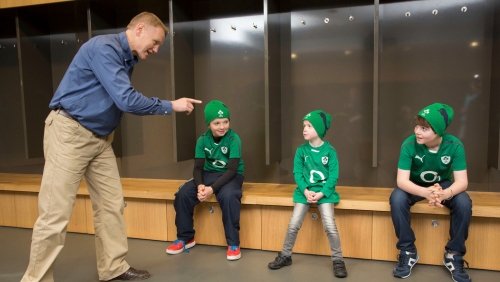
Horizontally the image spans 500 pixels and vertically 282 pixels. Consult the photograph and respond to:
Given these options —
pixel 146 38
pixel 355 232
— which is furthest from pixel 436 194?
pixel 146 38

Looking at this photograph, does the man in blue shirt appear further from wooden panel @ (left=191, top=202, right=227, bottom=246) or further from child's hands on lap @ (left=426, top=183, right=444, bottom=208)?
child's hands on lap @ (left=426, top=183, right=444, bottom=208)

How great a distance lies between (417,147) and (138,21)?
1.65 m

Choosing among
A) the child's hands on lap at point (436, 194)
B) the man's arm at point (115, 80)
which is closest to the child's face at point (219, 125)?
the man's arm at point (115, 80)

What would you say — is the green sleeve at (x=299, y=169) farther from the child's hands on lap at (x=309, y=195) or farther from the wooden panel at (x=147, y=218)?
the wooden panel at (x=147, y=218)

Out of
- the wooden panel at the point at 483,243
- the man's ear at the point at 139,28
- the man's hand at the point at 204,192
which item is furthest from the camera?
the man's hand at the point at 204,192

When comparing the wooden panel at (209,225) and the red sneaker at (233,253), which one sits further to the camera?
the wooden panel at (209,225)

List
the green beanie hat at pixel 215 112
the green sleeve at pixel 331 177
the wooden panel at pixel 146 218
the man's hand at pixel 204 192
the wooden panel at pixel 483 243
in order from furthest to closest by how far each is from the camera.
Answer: the wooden panel at pixel 146 218, the green beanie hat at pixel 215 112, the man's hand at pixel 204 192, the green sleeve at pixel 331 177, the wooden panel at pixel 483 243

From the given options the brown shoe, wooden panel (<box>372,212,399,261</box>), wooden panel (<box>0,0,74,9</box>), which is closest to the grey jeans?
wooden panel (<box>372,212,399,261</box>)

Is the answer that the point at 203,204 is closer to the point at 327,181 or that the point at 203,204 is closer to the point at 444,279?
the point at 327,181

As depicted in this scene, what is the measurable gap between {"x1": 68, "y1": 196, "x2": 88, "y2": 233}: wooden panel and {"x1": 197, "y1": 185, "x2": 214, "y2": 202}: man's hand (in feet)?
3.46

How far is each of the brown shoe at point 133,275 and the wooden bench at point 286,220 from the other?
0.60m

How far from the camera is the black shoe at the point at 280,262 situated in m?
2.26

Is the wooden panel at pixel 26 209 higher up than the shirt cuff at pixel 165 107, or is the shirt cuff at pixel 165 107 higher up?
the shirt cuff at pixel 165 107

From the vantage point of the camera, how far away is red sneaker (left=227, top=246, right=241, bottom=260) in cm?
242
